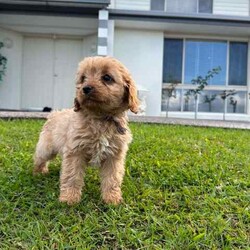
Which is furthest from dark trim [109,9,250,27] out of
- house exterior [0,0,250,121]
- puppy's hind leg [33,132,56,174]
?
puppy's hind leg [33,132,56,174]

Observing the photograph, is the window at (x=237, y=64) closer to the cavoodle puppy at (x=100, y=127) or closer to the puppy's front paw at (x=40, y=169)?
the puppy's front paw at (x=40, y=169)

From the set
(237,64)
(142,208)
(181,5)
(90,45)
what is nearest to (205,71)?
(237,64)

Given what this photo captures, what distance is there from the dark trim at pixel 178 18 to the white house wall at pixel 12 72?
3.97 meters

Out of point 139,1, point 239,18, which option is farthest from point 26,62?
point 239,18

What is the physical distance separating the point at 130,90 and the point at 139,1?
12122 mm

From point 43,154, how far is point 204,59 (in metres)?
11.3

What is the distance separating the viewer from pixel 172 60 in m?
14.0

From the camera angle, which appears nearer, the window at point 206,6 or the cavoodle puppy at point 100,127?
the cavoodle puppy at point 100,127

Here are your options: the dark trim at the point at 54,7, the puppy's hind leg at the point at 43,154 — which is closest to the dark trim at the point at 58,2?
the dark trim at the point at 54,7

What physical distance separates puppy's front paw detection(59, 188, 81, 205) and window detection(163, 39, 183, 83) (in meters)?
11.2

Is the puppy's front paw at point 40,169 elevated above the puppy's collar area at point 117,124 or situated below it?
below

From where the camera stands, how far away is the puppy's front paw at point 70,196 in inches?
117

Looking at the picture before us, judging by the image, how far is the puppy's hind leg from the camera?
365cm

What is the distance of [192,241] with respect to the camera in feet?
8.41
